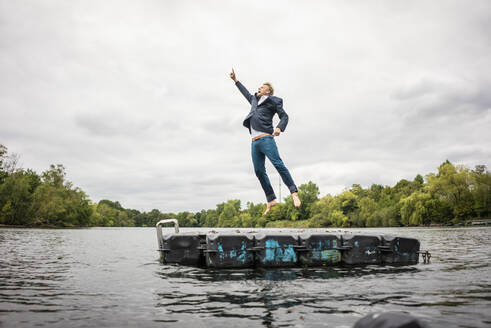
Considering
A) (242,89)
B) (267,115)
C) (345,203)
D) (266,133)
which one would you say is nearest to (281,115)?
(267,115)

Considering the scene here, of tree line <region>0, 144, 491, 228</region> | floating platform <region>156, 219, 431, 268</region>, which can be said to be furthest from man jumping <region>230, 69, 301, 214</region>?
tree line <region>0, 144, 491, 228</region>

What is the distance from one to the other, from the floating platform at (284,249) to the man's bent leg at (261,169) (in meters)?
1.99

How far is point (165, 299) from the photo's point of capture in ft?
16.0

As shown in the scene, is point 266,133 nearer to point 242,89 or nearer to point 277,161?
point 277,161

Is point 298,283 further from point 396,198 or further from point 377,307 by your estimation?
point 396,198

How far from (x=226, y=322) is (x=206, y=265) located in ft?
14.5

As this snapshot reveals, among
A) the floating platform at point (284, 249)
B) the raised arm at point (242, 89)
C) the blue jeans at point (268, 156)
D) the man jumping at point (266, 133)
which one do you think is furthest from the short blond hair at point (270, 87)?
the floating platform at point (284, 249)

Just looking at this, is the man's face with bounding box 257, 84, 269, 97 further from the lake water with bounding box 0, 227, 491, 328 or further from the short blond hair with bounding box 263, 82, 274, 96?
the lake water with bounding box 0, 227, 491, 328

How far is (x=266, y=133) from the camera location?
9.41 metres

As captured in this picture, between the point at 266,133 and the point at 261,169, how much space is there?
1.09 meters

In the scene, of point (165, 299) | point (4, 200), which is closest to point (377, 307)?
point (165, 299)

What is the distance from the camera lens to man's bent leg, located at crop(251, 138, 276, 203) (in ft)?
31.4

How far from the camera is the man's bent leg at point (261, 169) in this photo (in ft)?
31.4

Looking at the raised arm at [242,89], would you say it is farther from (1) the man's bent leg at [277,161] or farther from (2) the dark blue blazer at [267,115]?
(1) the man's bent leg at [277,161]
